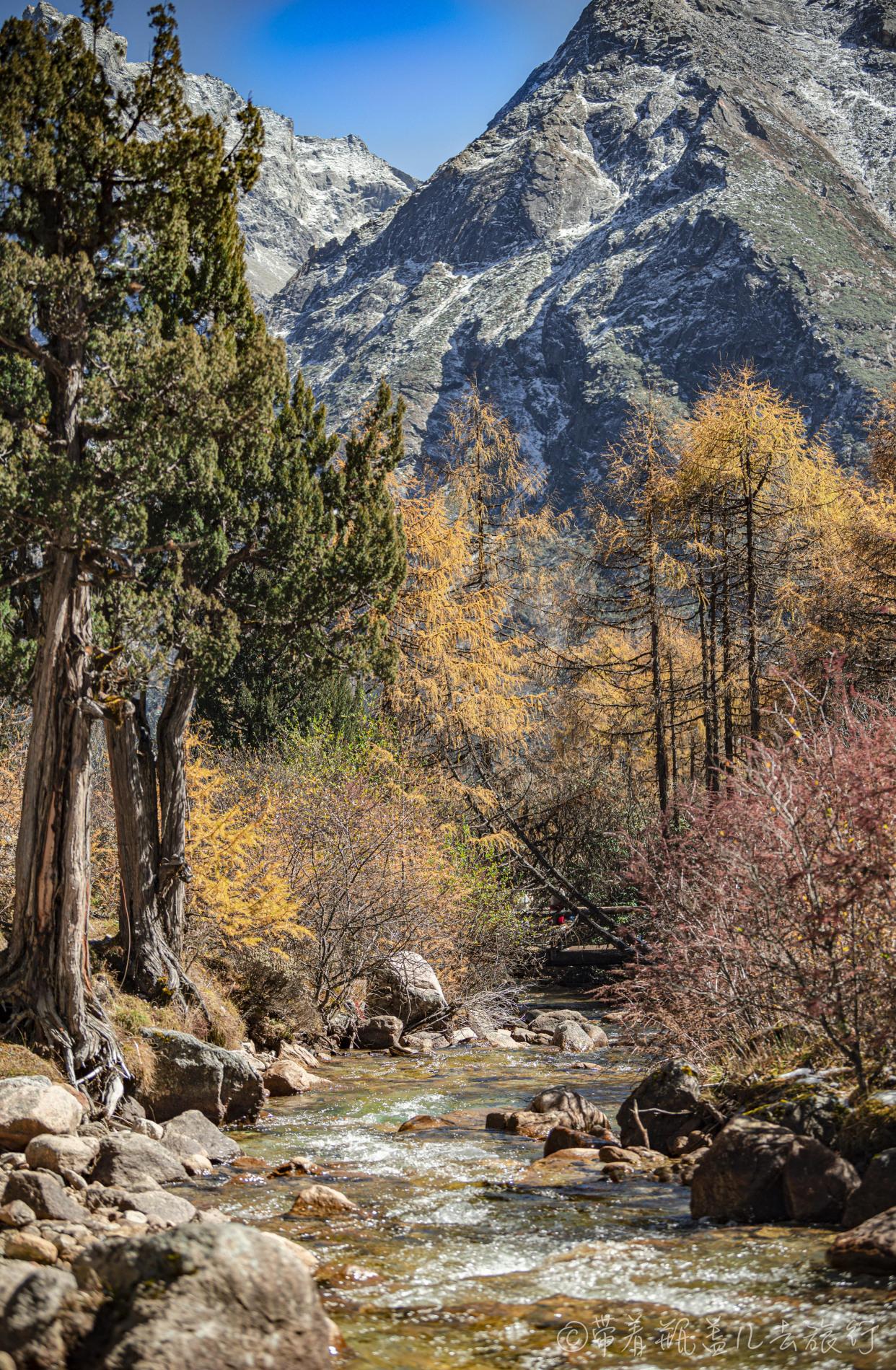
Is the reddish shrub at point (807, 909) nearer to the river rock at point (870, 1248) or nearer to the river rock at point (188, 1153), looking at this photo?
the river rock at point (870, 1248)

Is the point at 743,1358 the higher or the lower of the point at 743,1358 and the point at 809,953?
the lower

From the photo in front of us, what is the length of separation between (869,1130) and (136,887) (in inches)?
274

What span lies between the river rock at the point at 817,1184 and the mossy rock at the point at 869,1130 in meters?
0.15

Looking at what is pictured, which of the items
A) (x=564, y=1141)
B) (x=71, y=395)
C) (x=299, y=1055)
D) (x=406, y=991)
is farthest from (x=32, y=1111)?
(x=406, y=991)

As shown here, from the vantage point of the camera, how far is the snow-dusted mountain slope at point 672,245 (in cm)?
12250

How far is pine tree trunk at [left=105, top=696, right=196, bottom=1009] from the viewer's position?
10.7m

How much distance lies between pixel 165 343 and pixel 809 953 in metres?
6.61

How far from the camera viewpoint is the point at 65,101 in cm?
920

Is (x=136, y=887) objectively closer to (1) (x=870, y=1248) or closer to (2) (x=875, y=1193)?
(2) (x=875, y=1193)

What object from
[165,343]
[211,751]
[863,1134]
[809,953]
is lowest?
[863,1134]

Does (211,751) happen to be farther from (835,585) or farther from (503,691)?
(835,585)

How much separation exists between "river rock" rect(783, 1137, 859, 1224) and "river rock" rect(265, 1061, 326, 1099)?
6.06m

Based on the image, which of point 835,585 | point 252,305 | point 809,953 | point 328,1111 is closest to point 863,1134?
point 809,953

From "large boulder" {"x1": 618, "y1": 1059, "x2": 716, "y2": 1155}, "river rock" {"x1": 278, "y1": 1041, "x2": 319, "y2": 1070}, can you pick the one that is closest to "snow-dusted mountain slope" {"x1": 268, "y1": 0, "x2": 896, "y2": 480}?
"river rock" {"x1": 278, "y1": 1041, "x2": 319, "y2": 1070}
